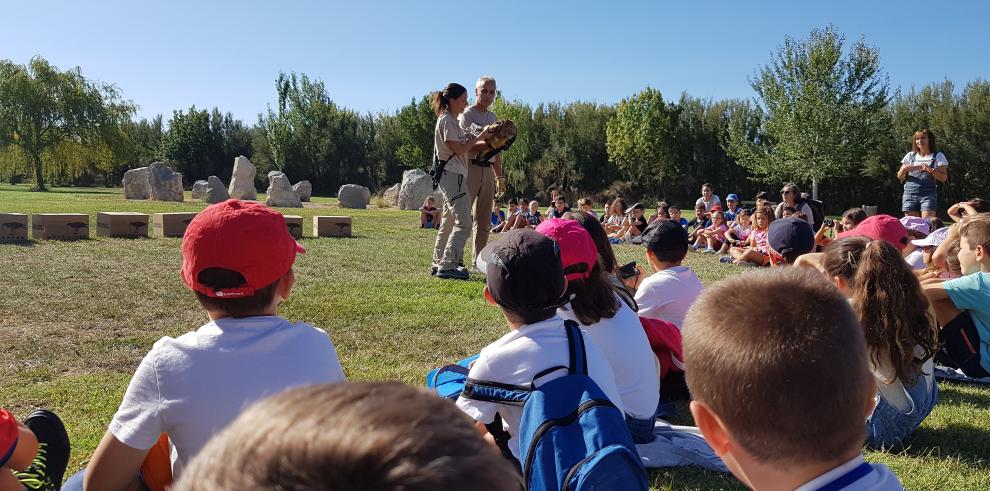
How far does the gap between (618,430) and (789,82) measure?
37413mm

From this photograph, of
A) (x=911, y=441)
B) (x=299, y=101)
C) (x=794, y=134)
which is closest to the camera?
(x=911, y=441)

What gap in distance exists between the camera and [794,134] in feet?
113

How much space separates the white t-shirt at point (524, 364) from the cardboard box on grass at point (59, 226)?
34.4 ft

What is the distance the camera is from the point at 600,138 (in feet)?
141

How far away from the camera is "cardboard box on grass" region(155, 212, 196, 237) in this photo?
12.0 metres

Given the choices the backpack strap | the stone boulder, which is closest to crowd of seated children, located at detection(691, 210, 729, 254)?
the backpack strap

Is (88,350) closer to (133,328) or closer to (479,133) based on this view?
(133,328)

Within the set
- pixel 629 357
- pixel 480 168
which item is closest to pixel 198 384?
pixel 629 357

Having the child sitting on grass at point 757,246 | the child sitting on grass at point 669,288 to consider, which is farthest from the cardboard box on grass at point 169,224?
the child sitting on grass at point 669,288

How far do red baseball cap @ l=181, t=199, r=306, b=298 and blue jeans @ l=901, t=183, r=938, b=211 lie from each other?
35.5 ft

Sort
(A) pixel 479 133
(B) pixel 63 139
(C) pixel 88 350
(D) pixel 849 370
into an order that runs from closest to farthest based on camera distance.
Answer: (D) pixel 849 370 < (C) pixel 88 350 < (A) pixel 479 133 < (B) pixel 63 139

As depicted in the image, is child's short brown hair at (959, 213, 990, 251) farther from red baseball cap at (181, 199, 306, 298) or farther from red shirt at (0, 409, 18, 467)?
red shirt at (0, 409, 18, 467)

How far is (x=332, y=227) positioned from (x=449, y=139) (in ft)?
19.2

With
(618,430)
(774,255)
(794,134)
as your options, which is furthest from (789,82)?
(618,430)
